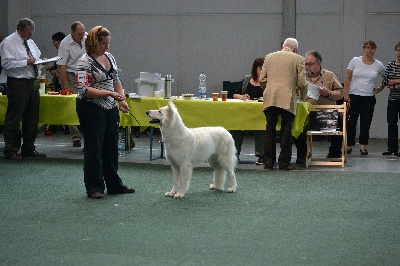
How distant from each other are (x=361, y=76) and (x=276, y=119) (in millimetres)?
2095

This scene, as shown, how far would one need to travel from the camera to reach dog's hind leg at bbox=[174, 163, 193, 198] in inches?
279

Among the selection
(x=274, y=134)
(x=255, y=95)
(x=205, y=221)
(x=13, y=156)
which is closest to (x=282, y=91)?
(x=274, y=134)

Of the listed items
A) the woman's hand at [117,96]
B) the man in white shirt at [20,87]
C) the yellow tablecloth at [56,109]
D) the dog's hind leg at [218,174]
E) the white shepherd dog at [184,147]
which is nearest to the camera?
the woman's hand at [117,96]

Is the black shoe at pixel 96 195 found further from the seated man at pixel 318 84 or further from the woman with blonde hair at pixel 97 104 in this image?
the seated man at pixel 318 84

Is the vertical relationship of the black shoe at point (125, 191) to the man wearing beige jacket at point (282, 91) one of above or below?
below

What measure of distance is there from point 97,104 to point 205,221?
154cm

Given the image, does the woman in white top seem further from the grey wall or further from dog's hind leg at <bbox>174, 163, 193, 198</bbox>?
dog's hind leg at <bbox>174, 163, 193, 198</bbox>

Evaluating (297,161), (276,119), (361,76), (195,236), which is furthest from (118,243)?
(361,76)

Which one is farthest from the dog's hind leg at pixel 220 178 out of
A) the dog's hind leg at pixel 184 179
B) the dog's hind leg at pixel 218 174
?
the dog's hind leg at pixel 184 179

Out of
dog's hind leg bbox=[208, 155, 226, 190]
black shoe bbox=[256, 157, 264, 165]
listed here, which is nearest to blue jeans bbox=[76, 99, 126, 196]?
dog's hind leg bbox=[208, 155, 226, 190]

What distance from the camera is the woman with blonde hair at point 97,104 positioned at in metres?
6.80

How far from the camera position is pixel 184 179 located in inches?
281

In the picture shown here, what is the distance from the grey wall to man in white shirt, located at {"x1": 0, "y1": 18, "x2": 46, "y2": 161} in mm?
4271

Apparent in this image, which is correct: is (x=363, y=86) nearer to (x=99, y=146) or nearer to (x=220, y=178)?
(x=220, y=178)
